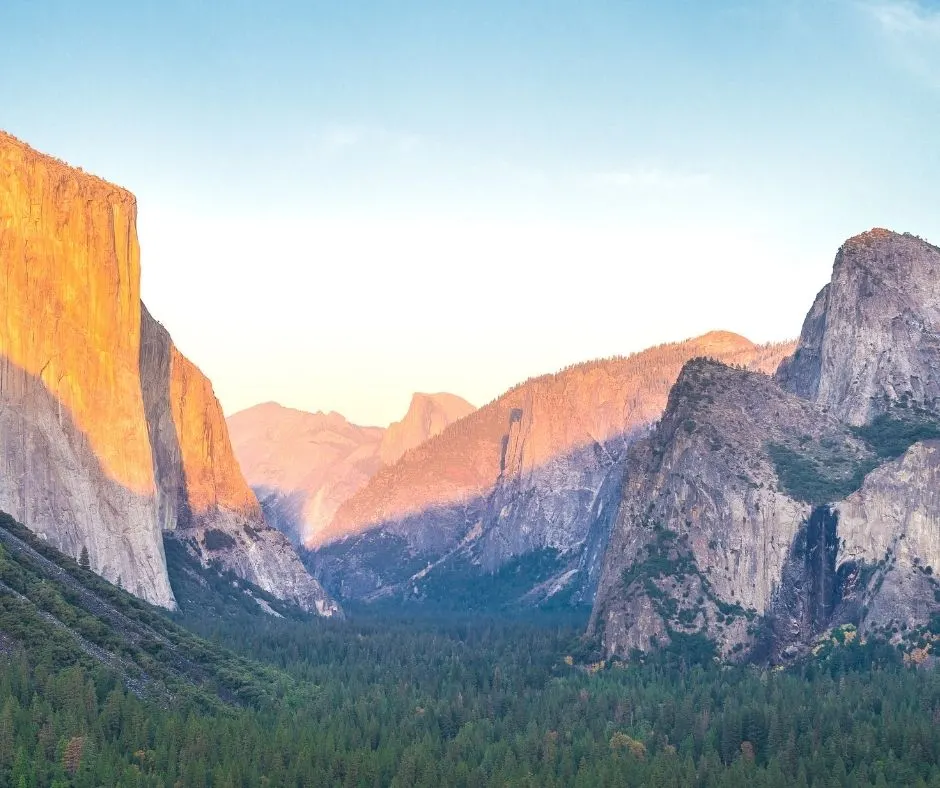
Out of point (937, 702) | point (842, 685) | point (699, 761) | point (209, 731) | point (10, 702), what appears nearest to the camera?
point (10, 702)

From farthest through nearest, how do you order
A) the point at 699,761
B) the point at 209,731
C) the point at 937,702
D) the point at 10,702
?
the point at 937,702 → the point at 699,761 → the point at 209,731 → the point at 10,702

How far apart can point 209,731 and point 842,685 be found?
79.4 m

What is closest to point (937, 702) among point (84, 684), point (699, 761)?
point (699, 761)

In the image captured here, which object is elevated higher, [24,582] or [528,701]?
[24,582]

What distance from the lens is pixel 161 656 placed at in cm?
16850

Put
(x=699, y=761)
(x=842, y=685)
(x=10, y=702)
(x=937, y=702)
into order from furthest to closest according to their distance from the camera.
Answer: (x=842, y=685), (x=937, y=702), (x=699, y=761), (x=10, y=702)

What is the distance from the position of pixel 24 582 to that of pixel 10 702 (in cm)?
3052

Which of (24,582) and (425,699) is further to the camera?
(425,699)

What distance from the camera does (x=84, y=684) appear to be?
14300cm

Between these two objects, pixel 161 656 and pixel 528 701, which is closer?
pixel 161 656

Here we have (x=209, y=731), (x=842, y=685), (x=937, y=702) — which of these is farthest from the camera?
(x=842, y=685)

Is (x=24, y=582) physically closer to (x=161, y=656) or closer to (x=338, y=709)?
(x=161, y=656)

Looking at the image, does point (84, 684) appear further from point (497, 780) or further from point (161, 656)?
point (497, 780)

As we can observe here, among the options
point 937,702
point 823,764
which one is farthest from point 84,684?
point 937,702
